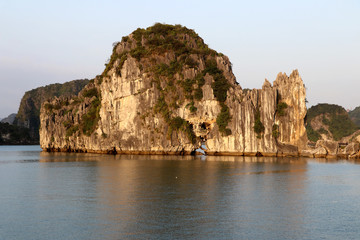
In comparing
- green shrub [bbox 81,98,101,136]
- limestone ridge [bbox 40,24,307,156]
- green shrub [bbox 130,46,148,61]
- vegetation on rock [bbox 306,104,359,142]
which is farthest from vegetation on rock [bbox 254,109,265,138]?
vegetation on rock [bbox 306,104,359,142]

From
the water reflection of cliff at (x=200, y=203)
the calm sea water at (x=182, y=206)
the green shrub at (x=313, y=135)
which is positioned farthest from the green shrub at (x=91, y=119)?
the green shrub at (x=313, y=135)

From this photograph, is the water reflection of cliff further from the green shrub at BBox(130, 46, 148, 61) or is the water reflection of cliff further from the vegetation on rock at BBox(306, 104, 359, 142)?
the vegetation on rock at BBox(306, 104, 359, 142)

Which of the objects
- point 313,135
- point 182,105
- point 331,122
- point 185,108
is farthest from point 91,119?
point 331,122

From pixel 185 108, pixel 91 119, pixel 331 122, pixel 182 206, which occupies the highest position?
pixel 331 122

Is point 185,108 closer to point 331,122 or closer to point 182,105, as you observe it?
point 182,105

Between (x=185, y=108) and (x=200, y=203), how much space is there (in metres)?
56.1

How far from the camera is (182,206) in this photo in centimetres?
3044

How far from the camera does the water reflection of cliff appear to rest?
2433 centimetres

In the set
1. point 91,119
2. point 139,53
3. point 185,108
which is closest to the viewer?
point 185,108

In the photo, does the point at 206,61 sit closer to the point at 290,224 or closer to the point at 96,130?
the point at 96,130

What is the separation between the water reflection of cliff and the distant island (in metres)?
29.8

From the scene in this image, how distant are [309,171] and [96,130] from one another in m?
59.6

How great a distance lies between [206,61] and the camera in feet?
299

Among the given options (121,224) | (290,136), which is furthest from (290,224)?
(290,136)
